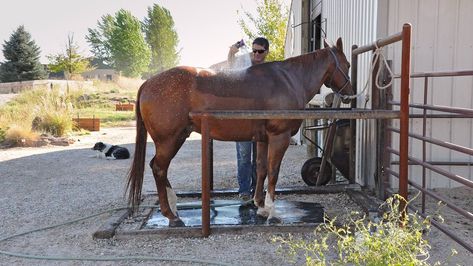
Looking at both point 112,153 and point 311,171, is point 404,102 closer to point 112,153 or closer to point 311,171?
point 311,171

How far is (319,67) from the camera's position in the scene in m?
4.70

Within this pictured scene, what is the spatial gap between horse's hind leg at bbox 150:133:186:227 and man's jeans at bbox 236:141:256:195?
3.89 ft

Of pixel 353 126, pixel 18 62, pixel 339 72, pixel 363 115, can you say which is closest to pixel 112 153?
pixel 353 126

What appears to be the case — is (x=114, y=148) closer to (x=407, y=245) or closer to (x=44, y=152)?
(x=44, y=152)

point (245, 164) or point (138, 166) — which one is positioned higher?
point (138, 166)

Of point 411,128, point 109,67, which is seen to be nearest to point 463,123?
point 411,128

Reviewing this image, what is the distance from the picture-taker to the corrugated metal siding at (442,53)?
5613mm

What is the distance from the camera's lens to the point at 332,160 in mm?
6230

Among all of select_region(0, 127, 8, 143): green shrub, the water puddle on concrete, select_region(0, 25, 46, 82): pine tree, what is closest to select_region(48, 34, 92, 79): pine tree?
select_region(0, 25, 46, 82): pine tree

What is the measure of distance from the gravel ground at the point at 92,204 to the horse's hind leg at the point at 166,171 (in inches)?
14.0

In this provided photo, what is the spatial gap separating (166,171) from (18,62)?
36.2 metres

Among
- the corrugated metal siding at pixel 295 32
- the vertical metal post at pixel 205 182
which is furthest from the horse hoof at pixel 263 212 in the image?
the corrugated metal siding at pixel 295 32

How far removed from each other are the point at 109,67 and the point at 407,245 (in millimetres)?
63960

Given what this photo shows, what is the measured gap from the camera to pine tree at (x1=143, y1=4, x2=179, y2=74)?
59.4m
